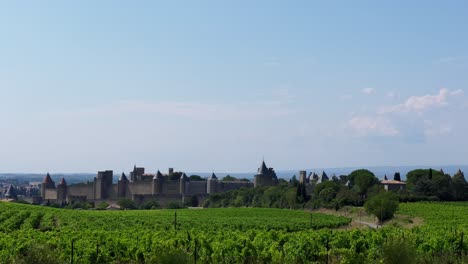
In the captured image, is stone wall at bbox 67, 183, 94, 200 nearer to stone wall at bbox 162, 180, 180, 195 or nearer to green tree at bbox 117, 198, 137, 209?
stone wall at bbox 162, 180, 180, 195

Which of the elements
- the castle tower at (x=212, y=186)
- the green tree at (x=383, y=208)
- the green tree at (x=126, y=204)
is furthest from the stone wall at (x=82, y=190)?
the green tree at (x=383, y=208)

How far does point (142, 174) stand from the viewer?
139 meters

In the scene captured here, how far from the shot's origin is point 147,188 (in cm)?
12225

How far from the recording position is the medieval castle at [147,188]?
4769 inches

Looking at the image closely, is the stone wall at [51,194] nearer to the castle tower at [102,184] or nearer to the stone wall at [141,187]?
the castle tower at [102,184]

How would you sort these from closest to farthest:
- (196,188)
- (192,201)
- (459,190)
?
(459,190) → (192,201) → (196,188)

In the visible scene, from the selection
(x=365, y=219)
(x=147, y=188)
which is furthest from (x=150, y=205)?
(x=365, y=219)

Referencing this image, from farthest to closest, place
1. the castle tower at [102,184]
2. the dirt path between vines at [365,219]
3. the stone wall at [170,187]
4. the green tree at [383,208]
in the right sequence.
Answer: the castle tower at [102,184] → the stone wall at [170,187] → the green tree at [383,208] → the dirt path between vines at [365,219]

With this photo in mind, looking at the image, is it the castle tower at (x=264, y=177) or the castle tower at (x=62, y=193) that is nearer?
the castle tower at (x=264, y=177)

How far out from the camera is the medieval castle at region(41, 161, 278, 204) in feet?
397

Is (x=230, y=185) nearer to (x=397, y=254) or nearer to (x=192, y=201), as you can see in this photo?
(x=192, y=201)

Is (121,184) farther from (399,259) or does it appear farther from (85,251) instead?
(399,259)

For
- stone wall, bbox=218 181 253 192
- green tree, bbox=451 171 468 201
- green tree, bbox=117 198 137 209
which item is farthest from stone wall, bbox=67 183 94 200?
green tree, bbox=451 171 468 201

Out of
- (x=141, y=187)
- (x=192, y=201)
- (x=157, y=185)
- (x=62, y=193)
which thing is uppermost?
(x=157, y=185)
